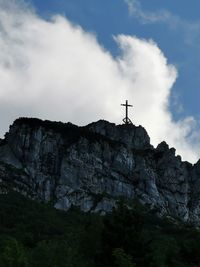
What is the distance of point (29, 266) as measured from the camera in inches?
2237

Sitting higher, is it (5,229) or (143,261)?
(5,229)

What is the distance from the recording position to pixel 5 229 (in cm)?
19575

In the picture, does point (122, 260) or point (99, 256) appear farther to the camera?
point (99, 256)

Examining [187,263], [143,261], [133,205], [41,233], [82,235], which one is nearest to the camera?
[143,261]

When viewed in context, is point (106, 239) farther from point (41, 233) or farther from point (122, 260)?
point (41, 233)

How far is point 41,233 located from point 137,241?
461ft

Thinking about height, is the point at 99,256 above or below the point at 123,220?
below

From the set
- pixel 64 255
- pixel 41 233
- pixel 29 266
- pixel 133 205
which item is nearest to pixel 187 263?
pixel 133 205

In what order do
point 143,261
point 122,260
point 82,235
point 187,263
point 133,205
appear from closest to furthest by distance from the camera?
point 122,260
point 143,261
point 133,205
point 187,263
point 82,235

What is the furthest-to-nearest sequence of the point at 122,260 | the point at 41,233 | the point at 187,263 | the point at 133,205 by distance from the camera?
1. the point at 41,233
2. the point at 187,263
3. the point at 133,205
4. the point at 122,260

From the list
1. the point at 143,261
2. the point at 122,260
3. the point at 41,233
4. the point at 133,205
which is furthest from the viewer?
the point at 41,233

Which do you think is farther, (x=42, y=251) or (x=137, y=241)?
(x=42, y=251)

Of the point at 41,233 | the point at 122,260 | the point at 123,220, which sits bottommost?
the point at 122,260

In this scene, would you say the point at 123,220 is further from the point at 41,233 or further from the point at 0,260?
the point at 41,233
